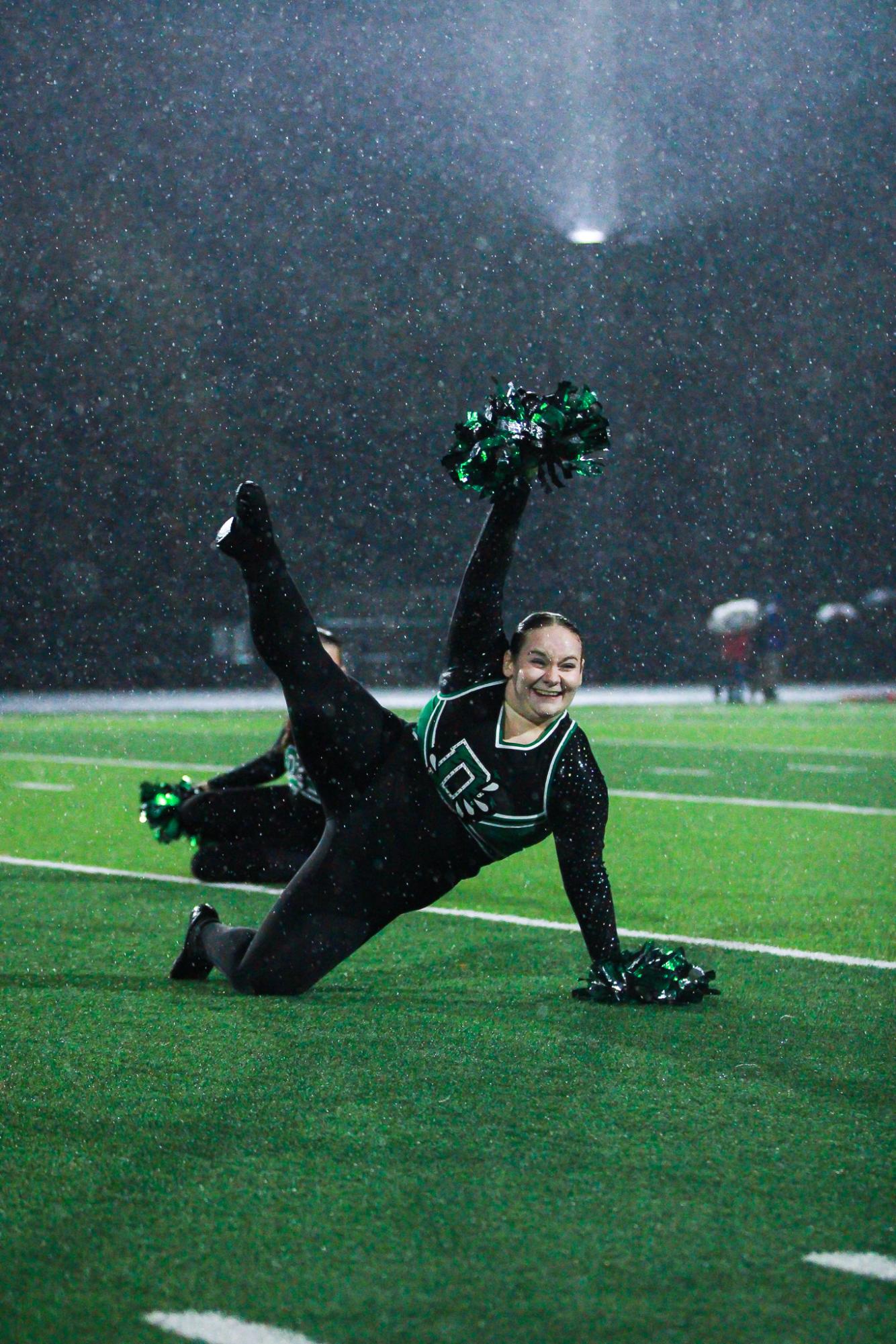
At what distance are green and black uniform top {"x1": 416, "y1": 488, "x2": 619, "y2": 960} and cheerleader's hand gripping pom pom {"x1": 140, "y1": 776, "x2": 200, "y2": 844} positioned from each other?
108 inches

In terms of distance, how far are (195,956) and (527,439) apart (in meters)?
1.94

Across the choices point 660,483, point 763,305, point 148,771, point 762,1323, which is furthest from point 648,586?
point 762,1323

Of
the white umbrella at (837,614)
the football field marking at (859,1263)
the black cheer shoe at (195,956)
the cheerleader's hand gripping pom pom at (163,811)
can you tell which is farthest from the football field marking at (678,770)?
the white umbrella at (837,614)

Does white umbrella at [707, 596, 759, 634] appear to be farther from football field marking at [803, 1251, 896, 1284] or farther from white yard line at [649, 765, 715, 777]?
football field marking at [803, 1251, 896, 1284]

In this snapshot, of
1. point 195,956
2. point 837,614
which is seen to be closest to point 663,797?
point 195,956

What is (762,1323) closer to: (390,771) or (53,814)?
(390,771)

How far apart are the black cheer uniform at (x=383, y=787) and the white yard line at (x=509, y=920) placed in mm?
1288

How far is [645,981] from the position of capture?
4.67m

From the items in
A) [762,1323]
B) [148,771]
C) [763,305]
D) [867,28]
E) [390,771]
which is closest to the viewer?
[762,1323]

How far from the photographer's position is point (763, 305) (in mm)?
33406

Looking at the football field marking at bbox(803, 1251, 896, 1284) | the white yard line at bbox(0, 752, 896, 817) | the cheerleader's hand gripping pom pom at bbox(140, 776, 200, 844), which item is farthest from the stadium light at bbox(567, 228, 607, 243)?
the football field marking at bbox(803, 1251, 896, 1284)

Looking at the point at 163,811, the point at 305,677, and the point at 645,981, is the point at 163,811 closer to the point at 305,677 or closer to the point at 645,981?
the point at 305,677

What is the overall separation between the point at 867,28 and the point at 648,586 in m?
10.5

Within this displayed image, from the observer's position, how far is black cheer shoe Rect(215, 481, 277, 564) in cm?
472
